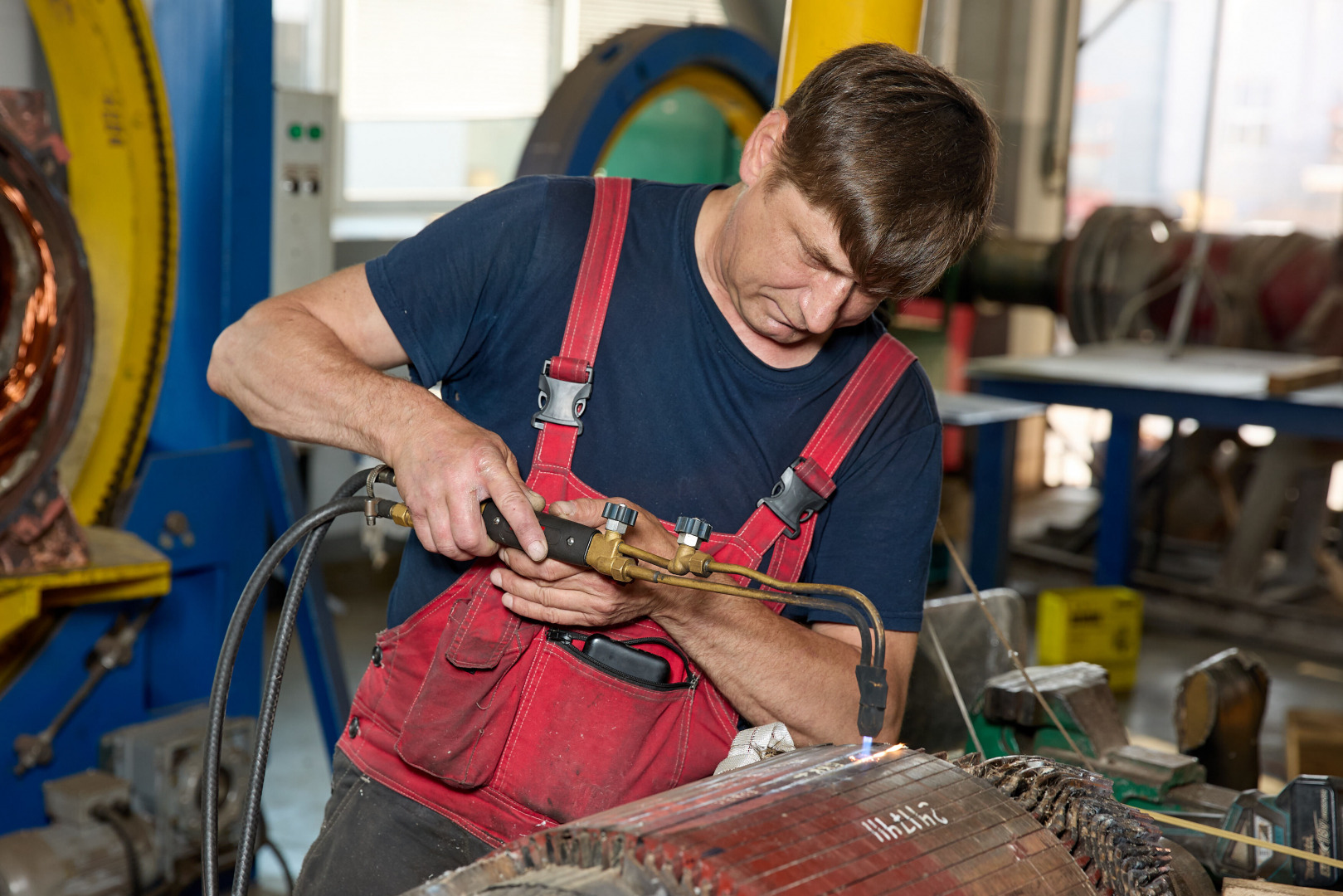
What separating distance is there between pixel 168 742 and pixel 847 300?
168cm

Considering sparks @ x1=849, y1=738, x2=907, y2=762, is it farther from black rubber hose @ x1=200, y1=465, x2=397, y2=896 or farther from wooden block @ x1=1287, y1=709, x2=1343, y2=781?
wooden block @ x1=1287, y1=709, x2=1343, y2=781

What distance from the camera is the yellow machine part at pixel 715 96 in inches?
128

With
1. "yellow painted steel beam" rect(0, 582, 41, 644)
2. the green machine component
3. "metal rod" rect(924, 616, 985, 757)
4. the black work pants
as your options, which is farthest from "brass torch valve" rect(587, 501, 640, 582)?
"yellow painted steel beam" rect(0, 582, 41, 644)

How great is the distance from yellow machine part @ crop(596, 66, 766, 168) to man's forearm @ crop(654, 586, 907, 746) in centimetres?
201

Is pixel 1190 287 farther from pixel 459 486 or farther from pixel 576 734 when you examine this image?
pixel 459 486

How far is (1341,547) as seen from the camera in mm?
5605

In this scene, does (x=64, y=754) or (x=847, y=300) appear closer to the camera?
(x=847, y=300)

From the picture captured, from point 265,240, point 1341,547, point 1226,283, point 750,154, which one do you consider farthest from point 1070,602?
point 750,154

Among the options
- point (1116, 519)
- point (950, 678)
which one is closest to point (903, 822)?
point (950, 678)

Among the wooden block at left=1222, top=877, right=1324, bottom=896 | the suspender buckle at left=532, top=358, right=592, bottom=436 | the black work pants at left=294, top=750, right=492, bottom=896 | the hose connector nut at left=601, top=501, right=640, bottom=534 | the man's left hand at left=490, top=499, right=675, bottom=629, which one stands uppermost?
the suspender buckle at left=532, top=358, right=592, bottom=436

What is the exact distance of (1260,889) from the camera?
1221mm

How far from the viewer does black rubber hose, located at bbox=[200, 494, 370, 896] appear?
127cm

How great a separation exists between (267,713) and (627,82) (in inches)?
86.1

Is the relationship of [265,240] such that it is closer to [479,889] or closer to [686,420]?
[686,420]
